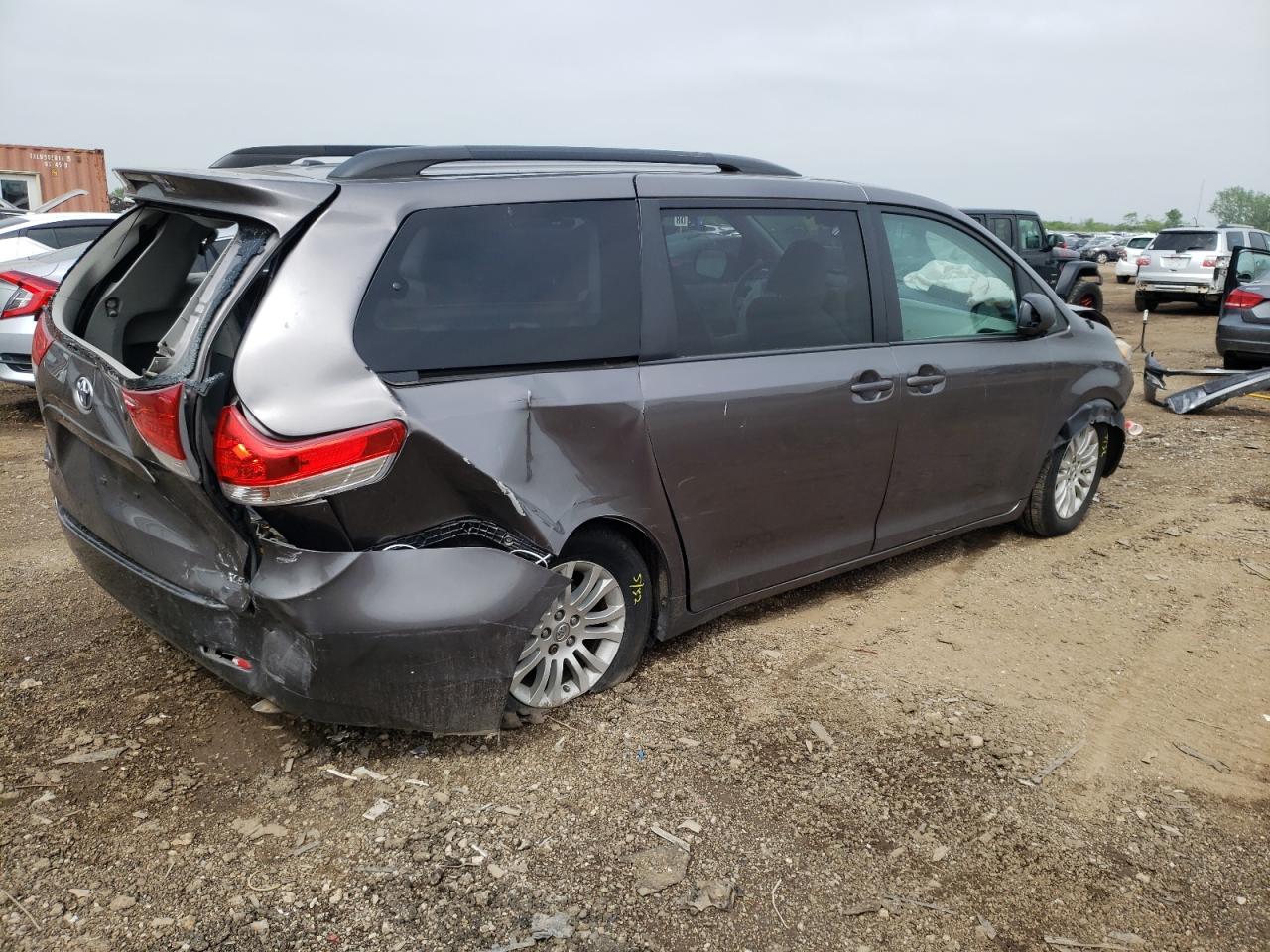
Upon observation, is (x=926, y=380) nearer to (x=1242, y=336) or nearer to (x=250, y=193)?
(x=250, y=193)

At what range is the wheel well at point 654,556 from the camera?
11.0 ft

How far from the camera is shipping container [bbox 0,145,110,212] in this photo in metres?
22.6

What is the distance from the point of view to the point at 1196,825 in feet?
9.82

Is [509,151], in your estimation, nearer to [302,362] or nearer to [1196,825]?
[302,362]

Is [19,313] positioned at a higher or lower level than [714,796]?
higher

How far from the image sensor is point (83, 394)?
10.2ft

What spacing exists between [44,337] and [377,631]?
5.53ft

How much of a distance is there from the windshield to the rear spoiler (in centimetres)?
2201

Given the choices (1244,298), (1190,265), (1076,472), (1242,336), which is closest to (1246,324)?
(1242,336)

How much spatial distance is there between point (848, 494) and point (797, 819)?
4.93ft

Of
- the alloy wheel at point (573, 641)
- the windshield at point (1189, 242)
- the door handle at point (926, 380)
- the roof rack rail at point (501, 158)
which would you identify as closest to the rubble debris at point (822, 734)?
the alloy wheel at point (573, 641)

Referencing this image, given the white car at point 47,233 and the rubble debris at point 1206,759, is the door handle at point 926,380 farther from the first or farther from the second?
the white car at point 47,233

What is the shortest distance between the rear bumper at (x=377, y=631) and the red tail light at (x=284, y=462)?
194mm

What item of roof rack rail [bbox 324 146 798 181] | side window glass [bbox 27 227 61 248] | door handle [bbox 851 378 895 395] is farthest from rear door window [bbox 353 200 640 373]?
side window glass [bbox 27 227 61 248]
